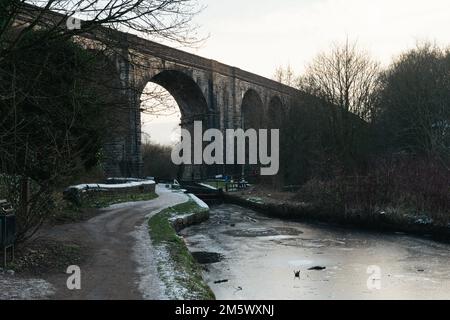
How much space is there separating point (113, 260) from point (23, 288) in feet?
8.30

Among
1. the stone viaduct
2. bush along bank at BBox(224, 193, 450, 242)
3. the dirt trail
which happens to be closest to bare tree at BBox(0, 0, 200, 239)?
the dirt trail

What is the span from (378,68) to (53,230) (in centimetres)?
2535

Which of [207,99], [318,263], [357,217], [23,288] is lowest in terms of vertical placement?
[318,263]

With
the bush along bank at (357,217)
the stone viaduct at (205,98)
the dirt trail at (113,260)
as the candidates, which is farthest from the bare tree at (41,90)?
the stone viaduct at (205,98)

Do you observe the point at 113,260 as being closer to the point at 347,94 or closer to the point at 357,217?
the point at 357,217

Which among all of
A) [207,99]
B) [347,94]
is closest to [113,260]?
[347,94]

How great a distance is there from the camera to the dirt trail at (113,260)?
7035mm

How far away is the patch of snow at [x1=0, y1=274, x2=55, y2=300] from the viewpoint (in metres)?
6.55

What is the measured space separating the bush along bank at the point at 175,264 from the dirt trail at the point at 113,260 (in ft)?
0.64

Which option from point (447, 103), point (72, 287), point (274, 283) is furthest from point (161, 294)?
point (447, 103)

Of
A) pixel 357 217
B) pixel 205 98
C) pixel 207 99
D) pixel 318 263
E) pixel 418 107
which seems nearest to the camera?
pixel 318 263

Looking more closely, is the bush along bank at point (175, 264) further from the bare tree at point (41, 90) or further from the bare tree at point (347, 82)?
the bare tree at point (347, 82)

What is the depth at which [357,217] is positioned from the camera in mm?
19344

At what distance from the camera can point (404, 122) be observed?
30719mm
